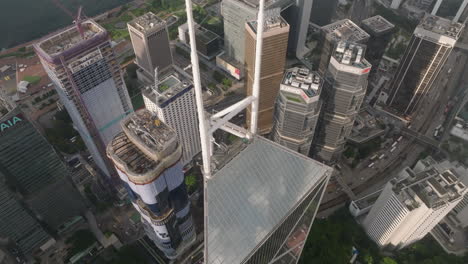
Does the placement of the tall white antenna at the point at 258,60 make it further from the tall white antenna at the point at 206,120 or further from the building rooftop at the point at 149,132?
the building rooftop at the point at 149,132

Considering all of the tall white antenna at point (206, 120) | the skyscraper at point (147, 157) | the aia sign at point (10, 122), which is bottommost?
the skyscraper at point (147, 157)

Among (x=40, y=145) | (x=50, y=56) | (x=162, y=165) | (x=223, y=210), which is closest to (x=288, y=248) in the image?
(x=223, y=210)

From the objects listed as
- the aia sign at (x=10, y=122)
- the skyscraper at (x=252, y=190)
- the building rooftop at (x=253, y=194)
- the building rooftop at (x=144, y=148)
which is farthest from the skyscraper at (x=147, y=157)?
the aia sign at (x=10, y=122)

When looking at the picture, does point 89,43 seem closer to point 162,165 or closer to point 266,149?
point 162,165

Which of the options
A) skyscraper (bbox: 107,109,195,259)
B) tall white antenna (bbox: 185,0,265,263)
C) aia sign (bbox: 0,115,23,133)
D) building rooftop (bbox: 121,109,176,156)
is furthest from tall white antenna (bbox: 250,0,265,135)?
aia sign (bbox: 0,115,23,133)

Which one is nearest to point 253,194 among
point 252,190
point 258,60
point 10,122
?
point 252,190

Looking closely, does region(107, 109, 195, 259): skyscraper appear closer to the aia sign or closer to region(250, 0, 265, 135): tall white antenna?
region(250, 0, 265, 135): tall white antenna
